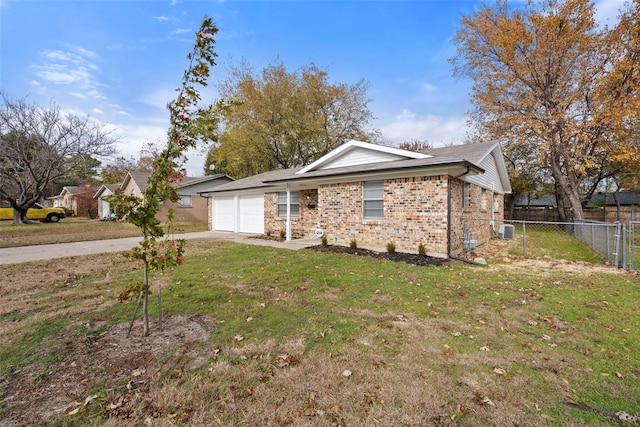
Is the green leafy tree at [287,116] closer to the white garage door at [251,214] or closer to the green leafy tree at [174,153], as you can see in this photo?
the white garage door at [251,214]

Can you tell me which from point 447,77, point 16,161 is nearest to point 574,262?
point 447,77

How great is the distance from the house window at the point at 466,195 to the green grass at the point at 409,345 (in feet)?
13.7

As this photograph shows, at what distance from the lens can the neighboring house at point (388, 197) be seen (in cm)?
833

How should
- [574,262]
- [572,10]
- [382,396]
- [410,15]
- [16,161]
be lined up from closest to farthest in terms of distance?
[382,396], [574,262], [410,15], [572,10], [16,161]

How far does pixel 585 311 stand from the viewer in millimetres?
4266

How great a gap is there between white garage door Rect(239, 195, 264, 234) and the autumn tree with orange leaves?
14.8 metres

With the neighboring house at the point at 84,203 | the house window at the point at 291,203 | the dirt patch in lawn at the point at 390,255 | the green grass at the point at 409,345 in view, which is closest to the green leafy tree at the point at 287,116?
the house window at the point at 291,203

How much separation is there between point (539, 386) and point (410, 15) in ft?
37.5

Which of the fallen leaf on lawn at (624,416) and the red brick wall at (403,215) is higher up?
the red brick wall at (403,215)

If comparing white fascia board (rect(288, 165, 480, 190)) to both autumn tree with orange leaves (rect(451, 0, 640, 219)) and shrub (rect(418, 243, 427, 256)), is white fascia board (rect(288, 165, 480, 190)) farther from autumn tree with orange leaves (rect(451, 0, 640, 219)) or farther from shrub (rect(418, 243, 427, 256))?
autumn tree with orange leaves (rect(451, 0, 640, 219))

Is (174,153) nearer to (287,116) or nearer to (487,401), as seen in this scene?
(487,401)

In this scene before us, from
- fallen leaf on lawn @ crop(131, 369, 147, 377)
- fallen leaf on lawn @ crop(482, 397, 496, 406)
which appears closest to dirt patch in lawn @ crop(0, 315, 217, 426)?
fallen leaf on lawn @ crop(131, 369, 147, 377)

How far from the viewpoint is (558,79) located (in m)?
15.8

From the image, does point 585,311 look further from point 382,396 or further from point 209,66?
point 209,66
